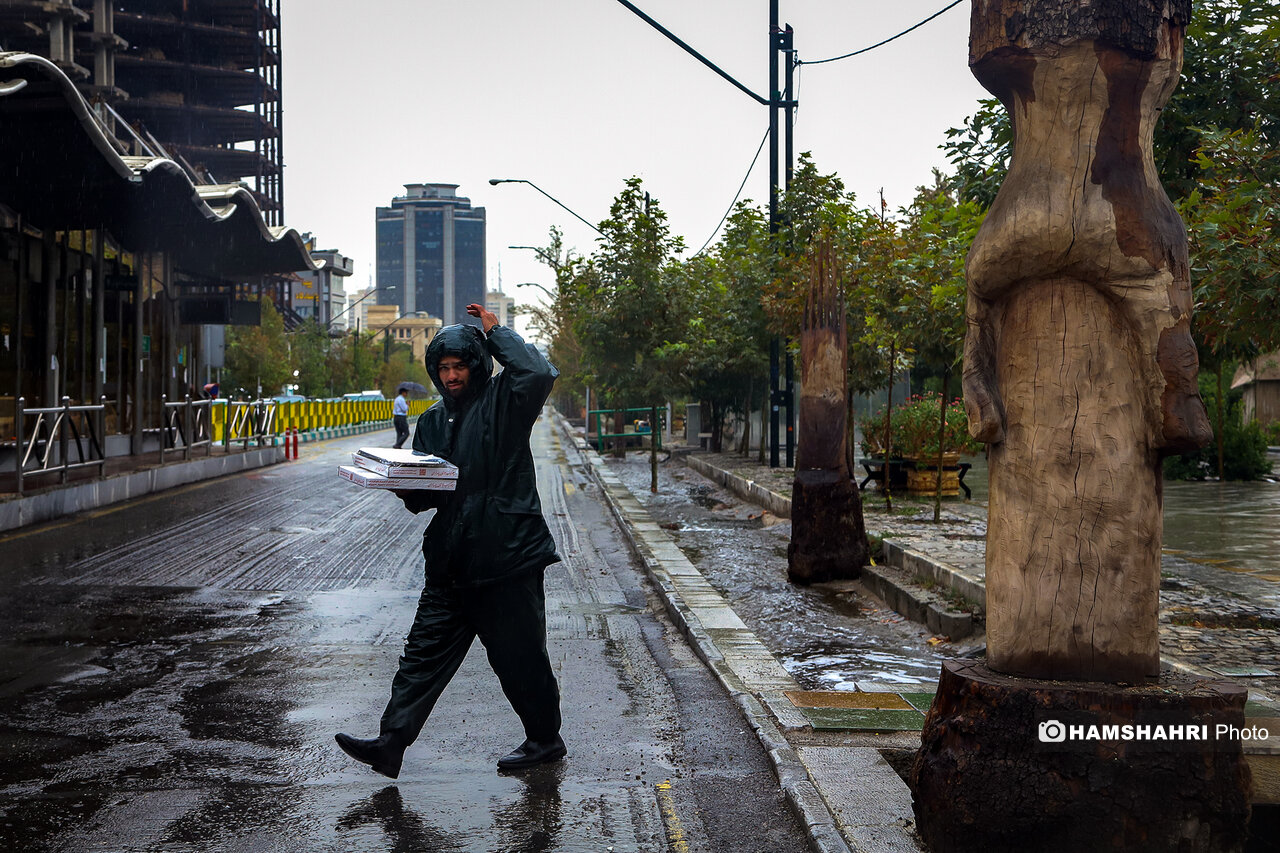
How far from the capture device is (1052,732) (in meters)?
3.77

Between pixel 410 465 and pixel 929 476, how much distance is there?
1456 cm

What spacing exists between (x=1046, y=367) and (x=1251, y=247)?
3.91m

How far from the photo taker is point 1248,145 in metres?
7.49

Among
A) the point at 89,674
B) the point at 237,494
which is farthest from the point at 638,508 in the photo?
the point at 89,674

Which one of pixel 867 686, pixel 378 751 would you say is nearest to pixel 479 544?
pixel 378 751

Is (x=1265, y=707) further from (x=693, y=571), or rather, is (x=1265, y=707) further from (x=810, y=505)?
(x=693, y=571)

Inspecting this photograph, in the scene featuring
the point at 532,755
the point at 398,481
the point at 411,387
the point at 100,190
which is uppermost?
the point at 100,190

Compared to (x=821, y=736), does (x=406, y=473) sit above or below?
above

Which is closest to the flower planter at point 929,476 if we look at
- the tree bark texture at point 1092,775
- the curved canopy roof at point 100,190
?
the curved canopy roof at point 100,190

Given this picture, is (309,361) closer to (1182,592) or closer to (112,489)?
(112,489)

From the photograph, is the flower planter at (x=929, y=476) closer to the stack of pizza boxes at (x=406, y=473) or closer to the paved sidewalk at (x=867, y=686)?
the paved sidewalk at (x=867, y=686)

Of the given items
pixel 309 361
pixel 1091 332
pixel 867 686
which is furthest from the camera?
pixel 309 361

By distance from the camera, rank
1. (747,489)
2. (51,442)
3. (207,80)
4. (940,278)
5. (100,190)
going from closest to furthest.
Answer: (940,278), (51,442), (100,190), (747,489), (207,80)

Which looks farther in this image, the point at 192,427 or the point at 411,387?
the point at 192,427
